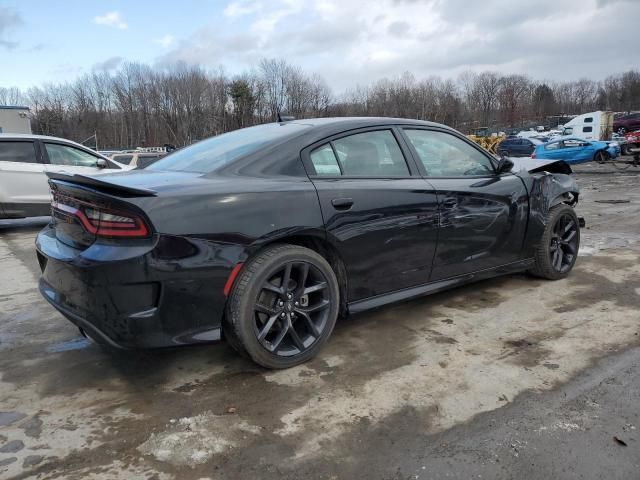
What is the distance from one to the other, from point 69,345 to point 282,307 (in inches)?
64.4

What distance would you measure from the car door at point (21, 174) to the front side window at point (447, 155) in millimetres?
7068

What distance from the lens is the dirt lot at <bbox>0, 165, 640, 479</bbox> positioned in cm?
218

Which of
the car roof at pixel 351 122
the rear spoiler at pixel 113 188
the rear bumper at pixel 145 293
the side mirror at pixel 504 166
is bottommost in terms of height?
the rear bumper at pixel 145 293

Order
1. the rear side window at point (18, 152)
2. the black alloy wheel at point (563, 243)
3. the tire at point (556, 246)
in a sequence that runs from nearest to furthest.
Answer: the tire at point (556, 246)
the black alloy wheel at point (563, 243)
the rear side window at point (18, 152)

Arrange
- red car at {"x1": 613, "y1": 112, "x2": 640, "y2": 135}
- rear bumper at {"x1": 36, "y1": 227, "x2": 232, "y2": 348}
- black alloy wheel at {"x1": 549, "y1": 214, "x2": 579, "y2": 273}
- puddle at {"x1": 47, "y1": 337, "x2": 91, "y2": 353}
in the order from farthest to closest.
A: red car at {"x1": 613, "y1": 112, "x2": 640, "y2": 135}, black alloy wheel at {"x1": 549, "y1": 214, "x2": 579, "y2": 273}, puddle at {"x1": 47, "y1": 337, "x2": 91, "y2": 353}, rear bumper at {"x1": 36, "y1": 227, "x2": 232, "y2": 348}

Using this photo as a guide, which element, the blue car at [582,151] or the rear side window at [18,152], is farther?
the blue car at [582,151]

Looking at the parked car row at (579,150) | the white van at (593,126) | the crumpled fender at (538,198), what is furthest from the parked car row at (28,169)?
the white van at (593,126)

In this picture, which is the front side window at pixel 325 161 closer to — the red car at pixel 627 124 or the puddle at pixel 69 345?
the puddle at pixel 69 345

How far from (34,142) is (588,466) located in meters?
9.39

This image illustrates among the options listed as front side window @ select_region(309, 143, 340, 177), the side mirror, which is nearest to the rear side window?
front side window @ select_region(309, 143, 340, 177)

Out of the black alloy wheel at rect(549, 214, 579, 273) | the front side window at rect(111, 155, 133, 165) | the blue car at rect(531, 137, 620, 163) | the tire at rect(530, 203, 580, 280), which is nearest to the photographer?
the tire at rect(530, 203, 580, 280)

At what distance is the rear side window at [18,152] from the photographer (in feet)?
28.0

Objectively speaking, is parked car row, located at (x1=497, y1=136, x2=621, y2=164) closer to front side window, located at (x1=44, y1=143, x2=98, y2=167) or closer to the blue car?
the blue car

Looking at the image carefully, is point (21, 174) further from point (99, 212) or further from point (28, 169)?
point (99, 212)
